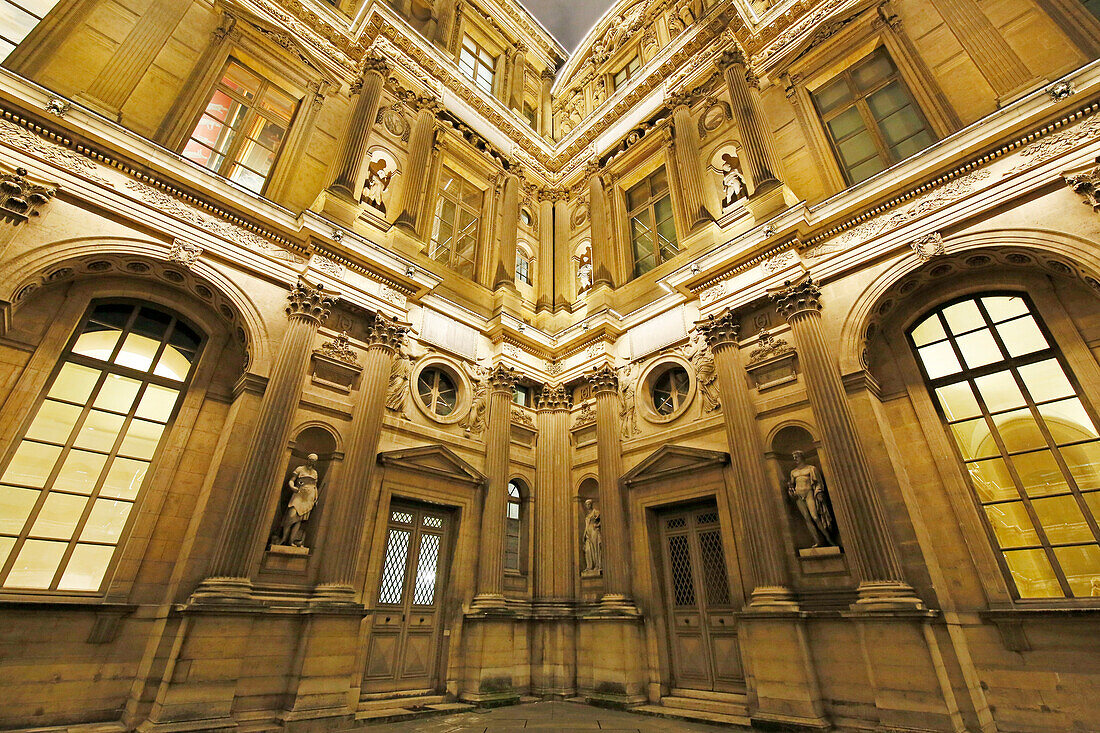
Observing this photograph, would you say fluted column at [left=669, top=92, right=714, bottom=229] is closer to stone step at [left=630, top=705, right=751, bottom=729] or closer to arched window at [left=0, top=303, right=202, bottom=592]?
stone step at [left=630, top=705, right=751, bottom=729]

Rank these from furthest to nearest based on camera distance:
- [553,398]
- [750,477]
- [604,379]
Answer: [553,398] < [604,379] < [750,477]

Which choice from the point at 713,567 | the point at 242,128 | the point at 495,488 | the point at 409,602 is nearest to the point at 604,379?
the point at 495,488

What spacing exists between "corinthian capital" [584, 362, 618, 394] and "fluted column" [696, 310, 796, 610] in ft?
7.73

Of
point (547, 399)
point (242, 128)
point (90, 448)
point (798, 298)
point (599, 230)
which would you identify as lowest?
point (90, 448)

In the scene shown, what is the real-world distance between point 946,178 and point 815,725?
27.3 feet

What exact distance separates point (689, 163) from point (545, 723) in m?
12.1

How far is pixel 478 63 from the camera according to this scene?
17.2 metres

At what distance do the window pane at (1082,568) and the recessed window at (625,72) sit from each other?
1665cm

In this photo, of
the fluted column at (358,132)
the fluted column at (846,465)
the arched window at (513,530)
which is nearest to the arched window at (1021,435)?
the fluted column at (846,465)

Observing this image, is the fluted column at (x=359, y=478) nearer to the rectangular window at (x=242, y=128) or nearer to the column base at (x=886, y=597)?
the rectangular window at (x=242, y=128)

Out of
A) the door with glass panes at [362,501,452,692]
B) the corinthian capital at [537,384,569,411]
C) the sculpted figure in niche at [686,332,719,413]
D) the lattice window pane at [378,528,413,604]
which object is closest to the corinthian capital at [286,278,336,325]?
the door with glass panes at [362,501,452,692]

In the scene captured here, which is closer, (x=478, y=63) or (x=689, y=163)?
(x=689, y=163)

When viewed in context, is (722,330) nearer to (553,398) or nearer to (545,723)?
(553,398)

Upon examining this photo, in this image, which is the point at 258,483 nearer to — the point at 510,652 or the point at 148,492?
the point at 148,492
